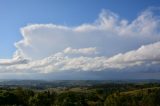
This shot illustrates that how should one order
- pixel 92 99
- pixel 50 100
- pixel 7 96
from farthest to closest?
pixel 92 99, pixel 50 100, pixel 7 96

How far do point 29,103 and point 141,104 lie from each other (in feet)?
173

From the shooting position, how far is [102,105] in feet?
488

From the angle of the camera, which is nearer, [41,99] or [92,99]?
[41,99]

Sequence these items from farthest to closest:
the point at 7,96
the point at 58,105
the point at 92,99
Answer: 1. the point at 92,99
2. the point at 7,96
3. the point at 58,105

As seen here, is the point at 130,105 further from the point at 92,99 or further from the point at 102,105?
the point at 92,99

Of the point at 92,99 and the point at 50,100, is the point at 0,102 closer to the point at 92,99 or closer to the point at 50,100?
the point at 50,100

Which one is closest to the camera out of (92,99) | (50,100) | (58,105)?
(58,105)

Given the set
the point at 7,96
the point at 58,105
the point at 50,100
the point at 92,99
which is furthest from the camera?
the point at 92,99

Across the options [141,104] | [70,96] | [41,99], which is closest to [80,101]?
[70,96]

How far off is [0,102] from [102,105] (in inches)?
1875

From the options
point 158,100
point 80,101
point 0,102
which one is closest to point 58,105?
point 80,101

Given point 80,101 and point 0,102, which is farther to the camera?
point 80,101

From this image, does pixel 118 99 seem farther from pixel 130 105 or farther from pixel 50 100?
pixel 50 100

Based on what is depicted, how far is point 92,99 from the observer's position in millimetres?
182125
